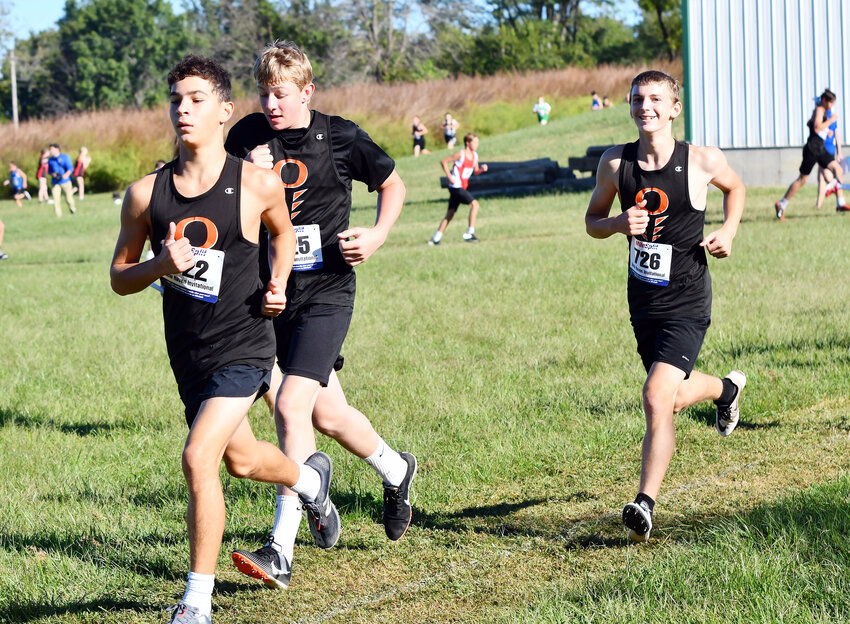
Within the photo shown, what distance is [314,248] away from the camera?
489 centimetres

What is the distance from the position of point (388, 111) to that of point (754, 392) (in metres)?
43.8

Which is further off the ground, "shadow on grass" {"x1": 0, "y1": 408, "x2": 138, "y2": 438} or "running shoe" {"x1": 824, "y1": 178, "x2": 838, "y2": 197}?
"running shoe" {"x1": 824, "y1": 178, "x2": 838, "y2": 197}

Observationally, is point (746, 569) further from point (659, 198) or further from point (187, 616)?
point (187, 616)

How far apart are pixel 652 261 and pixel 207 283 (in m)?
2.31

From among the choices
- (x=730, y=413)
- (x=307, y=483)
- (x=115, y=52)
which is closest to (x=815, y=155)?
(x=730, y=413)

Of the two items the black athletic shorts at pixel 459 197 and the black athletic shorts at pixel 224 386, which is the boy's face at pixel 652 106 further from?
the black athletic shorts at pixel 459 197

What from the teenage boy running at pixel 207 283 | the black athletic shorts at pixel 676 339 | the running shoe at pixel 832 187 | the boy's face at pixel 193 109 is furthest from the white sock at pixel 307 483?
the running shoe at pixel 832 187

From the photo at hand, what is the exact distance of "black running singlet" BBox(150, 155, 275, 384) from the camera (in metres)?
3.98

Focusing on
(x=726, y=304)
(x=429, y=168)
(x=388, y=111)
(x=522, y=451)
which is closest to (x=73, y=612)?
(x=522, y=451)

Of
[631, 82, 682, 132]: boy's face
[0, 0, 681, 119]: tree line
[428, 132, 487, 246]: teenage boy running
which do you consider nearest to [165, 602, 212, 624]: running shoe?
[631, 82, 682, 132]: boy's face

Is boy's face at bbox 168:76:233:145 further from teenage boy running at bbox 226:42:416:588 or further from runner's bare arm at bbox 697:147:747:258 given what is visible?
runner's bare arm at bbox 697:147:747:258

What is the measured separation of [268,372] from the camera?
427 cm

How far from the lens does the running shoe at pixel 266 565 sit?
421 cm

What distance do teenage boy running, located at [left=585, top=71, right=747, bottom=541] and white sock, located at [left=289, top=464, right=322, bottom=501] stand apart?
1.62 meters
